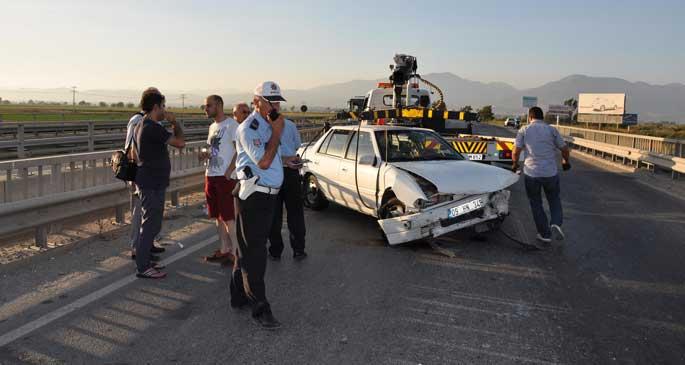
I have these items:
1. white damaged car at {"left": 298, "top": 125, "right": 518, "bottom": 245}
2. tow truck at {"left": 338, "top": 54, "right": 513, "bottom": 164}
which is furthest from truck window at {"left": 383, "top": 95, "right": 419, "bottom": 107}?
white damaged car at {"left": 298, "top": 125, "right": 518, "bottom": 245}

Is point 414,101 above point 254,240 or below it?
above

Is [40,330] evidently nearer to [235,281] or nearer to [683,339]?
[235,281]

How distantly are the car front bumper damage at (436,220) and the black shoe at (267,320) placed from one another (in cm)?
263

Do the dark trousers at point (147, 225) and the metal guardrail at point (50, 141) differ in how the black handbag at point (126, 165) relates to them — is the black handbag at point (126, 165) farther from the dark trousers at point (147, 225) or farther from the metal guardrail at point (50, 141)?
the metal guardrail at point (50, 141)

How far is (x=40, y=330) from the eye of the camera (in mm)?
4402

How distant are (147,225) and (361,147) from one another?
3551 mm

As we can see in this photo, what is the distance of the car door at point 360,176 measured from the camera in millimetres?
7777

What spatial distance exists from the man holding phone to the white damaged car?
0.91 meters

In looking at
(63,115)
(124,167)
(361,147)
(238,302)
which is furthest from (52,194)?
(63,115)

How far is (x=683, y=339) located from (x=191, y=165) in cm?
877

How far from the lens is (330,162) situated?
29.4 ft

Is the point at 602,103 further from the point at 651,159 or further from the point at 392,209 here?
the point at 392,209

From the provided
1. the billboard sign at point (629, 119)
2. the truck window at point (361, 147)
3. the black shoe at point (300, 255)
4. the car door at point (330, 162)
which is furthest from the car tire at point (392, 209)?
the billboard sign at point (629, 119)

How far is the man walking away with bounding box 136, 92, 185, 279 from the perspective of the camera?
5656 mm
